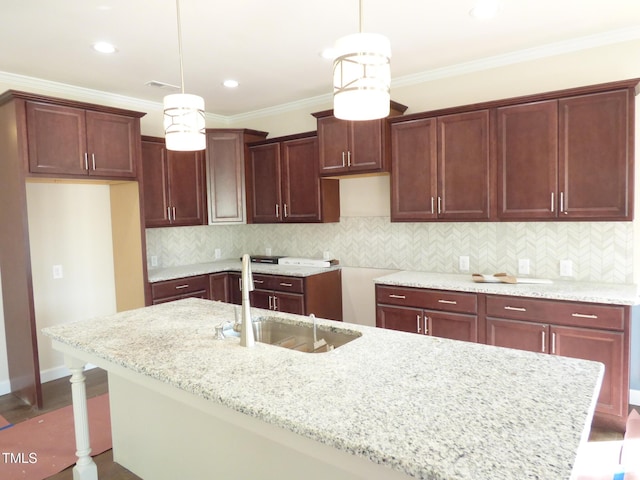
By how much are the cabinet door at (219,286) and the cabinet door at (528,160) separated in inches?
112

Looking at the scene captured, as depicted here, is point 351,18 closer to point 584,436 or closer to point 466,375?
point 466,375

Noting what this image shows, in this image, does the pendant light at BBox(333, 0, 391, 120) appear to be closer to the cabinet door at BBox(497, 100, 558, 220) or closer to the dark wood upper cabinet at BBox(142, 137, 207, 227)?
the cabinet door at BBox(497, 100, 558, 220)

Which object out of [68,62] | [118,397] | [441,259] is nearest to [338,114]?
[118,397]

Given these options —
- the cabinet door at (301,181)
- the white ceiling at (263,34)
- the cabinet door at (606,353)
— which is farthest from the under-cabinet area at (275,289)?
the cabinet door at (606,353)

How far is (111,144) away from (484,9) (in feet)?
10.0

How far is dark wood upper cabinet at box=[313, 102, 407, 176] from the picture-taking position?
12.0 feet

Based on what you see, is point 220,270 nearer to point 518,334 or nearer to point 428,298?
point 428,298

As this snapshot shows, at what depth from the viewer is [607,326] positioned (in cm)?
263

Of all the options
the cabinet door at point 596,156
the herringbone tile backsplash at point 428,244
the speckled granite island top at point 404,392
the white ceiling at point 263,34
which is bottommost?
the speckled granite island top at point 404,392

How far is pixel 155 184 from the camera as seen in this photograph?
13.8 feet

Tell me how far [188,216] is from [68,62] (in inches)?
68.4

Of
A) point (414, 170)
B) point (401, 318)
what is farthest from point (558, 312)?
point (414, 170)

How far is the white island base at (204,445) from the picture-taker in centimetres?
118

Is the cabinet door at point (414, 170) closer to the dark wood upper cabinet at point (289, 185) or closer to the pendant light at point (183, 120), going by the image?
the dark wood upper cabinet at point (289, 185)
